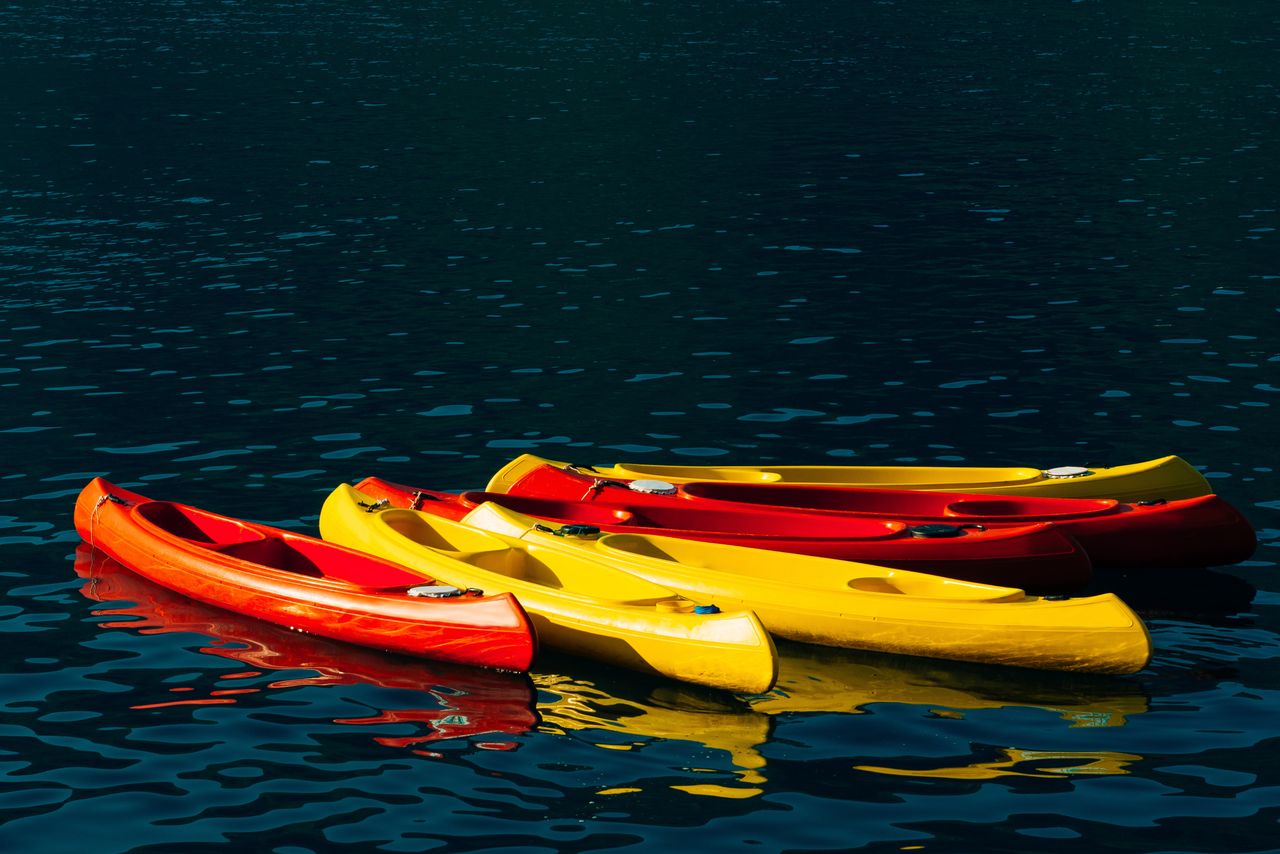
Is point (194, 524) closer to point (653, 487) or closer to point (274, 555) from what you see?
point (274, 555)

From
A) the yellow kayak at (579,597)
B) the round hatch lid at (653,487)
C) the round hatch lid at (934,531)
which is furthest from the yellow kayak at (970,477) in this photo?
the yellow kayak at (579,597)

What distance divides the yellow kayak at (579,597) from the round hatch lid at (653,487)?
193 cm

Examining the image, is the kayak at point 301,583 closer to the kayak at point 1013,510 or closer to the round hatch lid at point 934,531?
the kayak at point 1013,510

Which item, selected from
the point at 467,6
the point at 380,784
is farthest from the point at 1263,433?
the point at 467,6

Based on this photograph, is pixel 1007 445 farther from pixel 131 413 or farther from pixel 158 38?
pixel 158 38

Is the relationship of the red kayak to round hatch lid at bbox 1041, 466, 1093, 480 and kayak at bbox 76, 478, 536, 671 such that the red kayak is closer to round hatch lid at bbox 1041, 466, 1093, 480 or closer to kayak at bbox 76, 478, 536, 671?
round hatch lid at bbox 1041, 466, 1093, 480

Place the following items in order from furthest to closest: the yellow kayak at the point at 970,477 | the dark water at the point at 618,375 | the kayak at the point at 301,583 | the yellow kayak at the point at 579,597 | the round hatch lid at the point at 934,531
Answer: the yellow kayak at the point at 970,477 < the round hatch lid at the point at 934,531 < the kayak at the point at 301,583 < the yellow kayak at the point at 579,597 < the dark water at the point at 618,375

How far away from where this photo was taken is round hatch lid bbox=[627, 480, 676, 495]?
64.1 ft

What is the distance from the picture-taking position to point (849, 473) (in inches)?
801

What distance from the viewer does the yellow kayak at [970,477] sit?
1981cm

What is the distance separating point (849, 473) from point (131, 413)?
11.5 metres

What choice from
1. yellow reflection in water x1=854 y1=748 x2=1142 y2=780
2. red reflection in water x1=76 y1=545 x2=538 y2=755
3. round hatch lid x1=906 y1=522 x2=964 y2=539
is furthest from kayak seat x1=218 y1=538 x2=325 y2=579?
yellow reflection in water x1=854 y1=748 x2=1142 y2=780

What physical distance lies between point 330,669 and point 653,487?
4.82m

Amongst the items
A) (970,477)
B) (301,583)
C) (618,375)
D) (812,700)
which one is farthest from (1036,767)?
(618,375)
